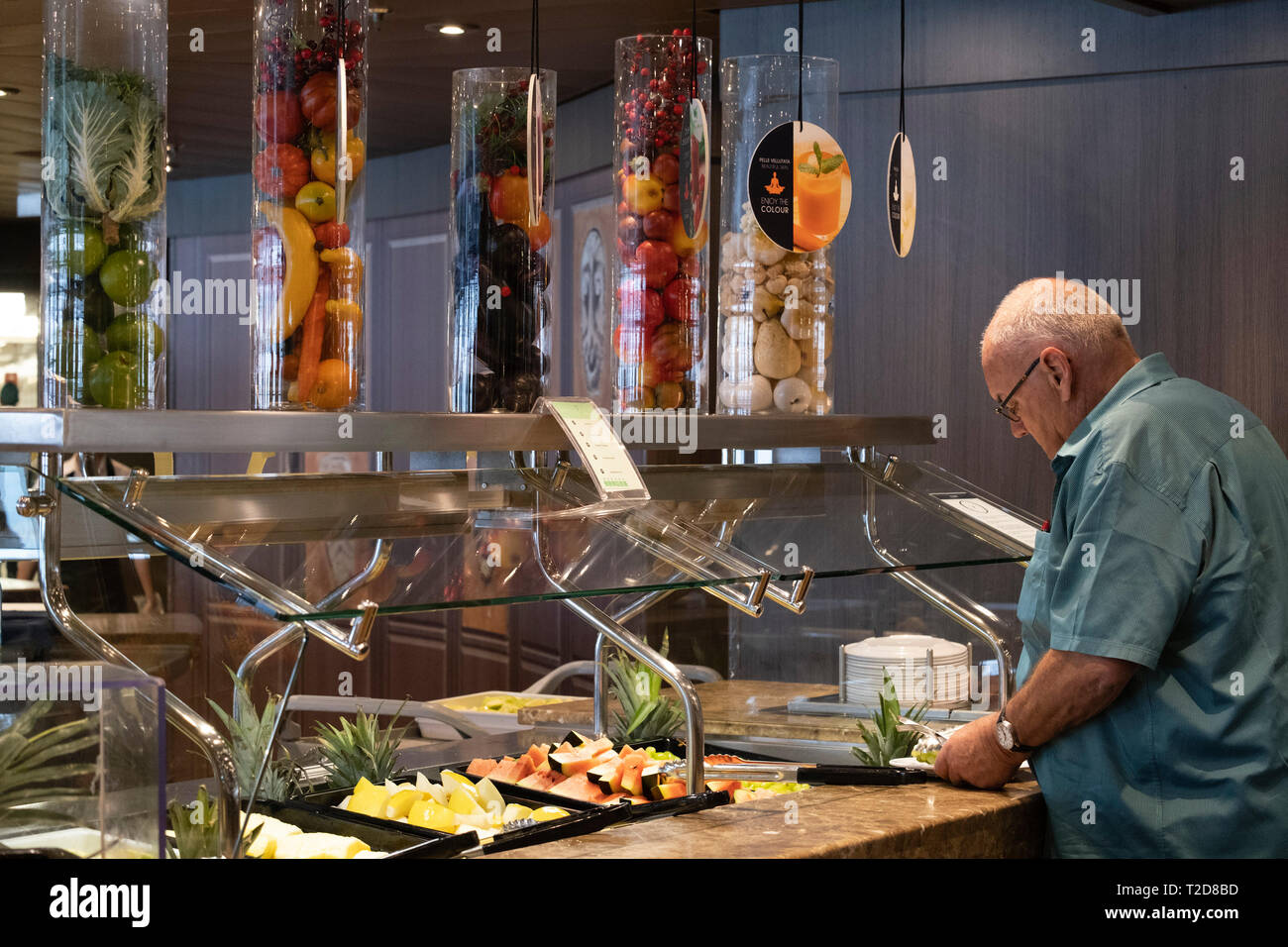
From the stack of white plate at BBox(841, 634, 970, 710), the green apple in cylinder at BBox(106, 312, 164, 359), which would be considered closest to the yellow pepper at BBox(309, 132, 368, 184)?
the green apple in cylinder at BBox(106, 312, 164, 359)

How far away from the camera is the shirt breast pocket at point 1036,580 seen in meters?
2.26

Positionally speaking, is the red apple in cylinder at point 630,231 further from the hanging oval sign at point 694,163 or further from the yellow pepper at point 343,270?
the yellow pepper at point 343,270

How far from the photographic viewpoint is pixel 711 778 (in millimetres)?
2469

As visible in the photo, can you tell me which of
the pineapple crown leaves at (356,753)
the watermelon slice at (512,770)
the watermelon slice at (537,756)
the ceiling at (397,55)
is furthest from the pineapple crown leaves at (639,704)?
the ceiling at (397,55)

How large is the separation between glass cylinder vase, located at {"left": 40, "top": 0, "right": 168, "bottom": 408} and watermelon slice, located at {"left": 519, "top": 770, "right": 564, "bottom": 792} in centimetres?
95

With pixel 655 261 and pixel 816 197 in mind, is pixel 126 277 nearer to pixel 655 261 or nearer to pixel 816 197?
pixel 655 261

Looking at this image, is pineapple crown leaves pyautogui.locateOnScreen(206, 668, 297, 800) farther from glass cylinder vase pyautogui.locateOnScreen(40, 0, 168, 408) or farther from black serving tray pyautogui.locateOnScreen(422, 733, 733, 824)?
glass cylinder vase pyautogui.locateOnScreen(40, 0, 168, 408)

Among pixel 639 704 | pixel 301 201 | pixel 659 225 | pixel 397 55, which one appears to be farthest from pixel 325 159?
pixel 397 55

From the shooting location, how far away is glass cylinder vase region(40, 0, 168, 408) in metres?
1.76

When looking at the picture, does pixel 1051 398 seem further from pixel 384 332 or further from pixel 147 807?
pixel 384 332

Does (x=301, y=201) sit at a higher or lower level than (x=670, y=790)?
higher

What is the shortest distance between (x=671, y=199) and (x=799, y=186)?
27cm

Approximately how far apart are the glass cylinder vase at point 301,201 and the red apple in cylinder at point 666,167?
642mm

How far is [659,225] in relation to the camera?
8.04ft
